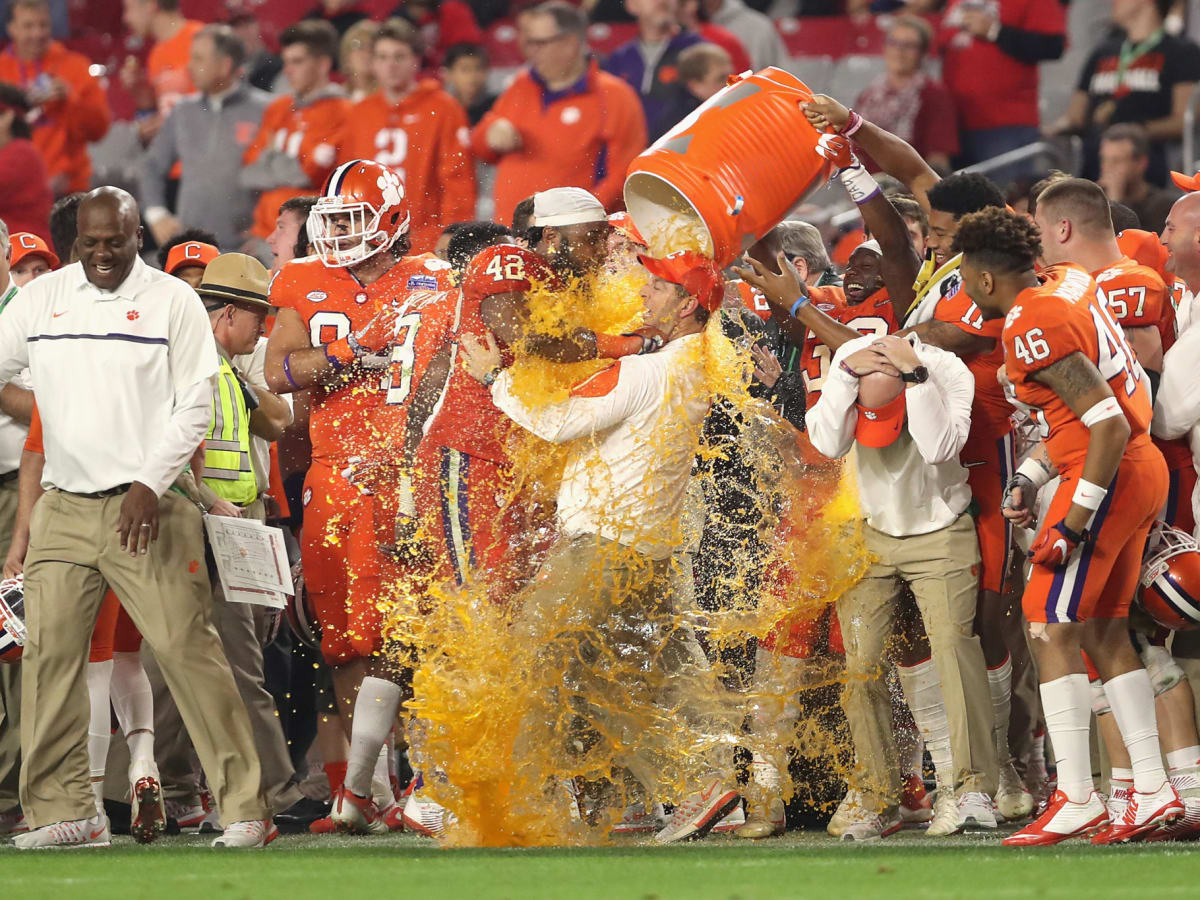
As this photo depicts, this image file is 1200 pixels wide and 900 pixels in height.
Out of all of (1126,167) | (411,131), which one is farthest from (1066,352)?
(411,131)

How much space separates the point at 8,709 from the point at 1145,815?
4075 millimetres

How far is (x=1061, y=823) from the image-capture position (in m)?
5.32

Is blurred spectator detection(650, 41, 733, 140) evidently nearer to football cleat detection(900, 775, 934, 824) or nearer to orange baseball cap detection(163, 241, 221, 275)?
orange baseball cap detection(163, 241, 221, 275)

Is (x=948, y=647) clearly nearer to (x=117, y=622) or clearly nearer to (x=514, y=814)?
(x=514, y=814)

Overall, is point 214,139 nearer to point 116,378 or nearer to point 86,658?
point 116,378

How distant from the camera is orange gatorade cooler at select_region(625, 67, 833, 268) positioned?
19.4 ft

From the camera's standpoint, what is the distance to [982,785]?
587 cm

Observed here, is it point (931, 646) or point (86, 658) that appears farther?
point (931, 646)

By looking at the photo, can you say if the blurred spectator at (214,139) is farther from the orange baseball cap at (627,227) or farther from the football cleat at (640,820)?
the football cleat at (640,820)

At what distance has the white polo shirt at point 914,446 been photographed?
5770 mm

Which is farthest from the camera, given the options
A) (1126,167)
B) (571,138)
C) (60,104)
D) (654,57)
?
(60,104)

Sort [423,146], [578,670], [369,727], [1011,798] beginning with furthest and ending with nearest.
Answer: [423,146]
[369,727]
[1011,798]
[578,670]

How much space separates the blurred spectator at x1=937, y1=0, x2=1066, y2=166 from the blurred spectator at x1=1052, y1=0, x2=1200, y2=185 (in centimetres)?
31

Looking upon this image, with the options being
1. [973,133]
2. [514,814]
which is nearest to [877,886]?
[514,814]
